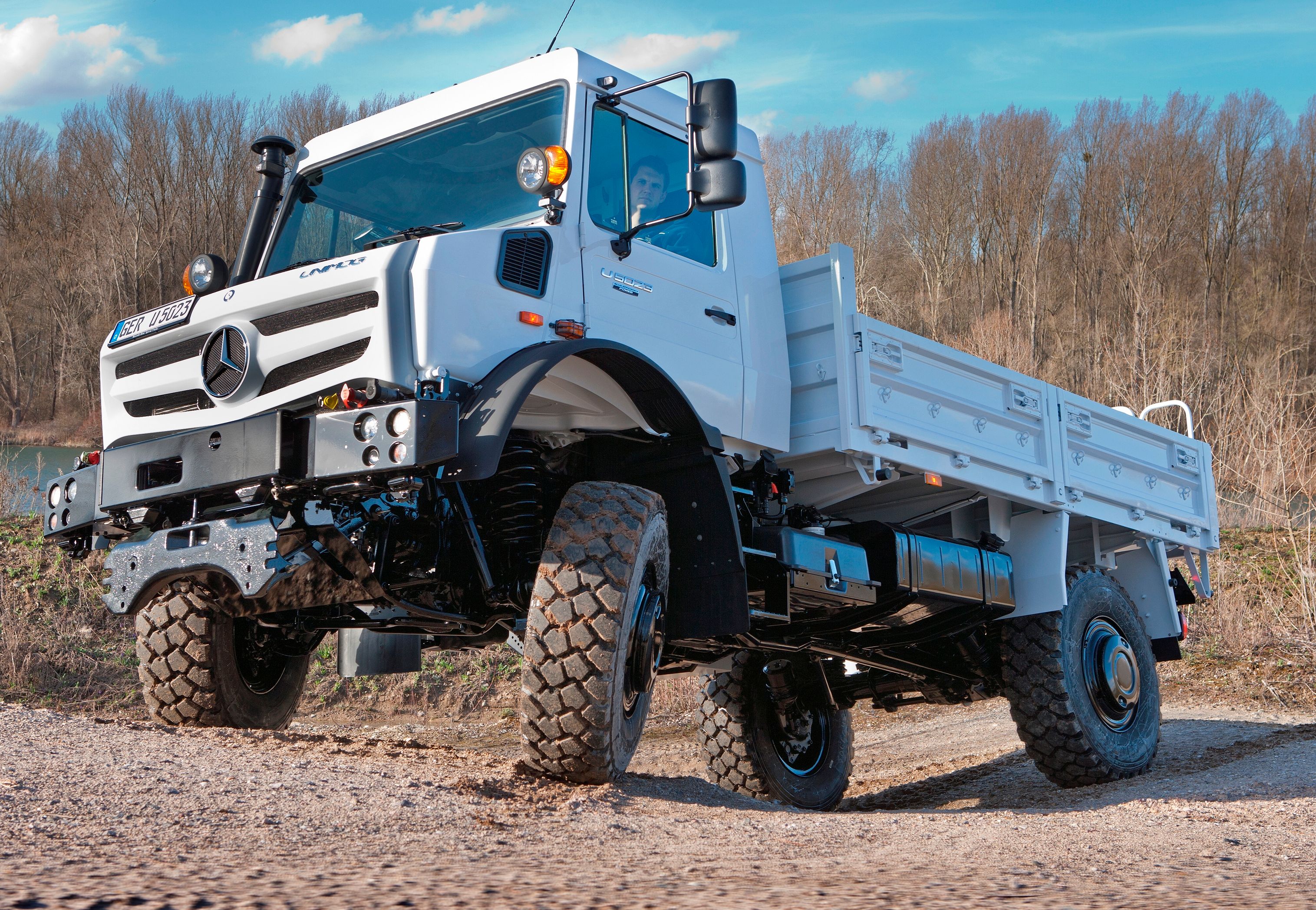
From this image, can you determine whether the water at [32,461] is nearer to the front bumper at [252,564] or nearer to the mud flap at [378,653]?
the mud flap at [378,653]

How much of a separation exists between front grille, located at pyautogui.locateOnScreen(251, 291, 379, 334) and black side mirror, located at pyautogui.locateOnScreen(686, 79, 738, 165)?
1408 millimetres

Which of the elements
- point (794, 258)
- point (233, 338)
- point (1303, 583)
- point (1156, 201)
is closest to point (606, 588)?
point (233, 338)

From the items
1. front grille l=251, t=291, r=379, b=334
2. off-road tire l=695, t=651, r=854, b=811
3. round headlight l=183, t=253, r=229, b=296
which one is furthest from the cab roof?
off-road tire l=695, t=651, r=854, b=811

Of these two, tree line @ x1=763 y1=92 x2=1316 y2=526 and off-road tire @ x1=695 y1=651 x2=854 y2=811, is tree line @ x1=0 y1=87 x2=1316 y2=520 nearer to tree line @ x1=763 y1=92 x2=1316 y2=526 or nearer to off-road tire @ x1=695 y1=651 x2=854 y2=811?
tree line @ x1=763 y1=92 x2=1316 y2=526

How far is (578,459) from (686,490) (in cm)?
51

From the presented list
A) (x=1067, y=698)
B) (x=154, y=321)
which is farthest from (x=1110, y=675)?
(x=154, y=321)

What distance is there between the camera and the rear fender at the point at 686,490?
4.77m

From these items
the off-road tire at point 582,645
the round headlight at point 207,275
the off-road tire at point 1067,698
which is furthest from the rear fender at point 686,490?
the off-road tire at point 1067,698

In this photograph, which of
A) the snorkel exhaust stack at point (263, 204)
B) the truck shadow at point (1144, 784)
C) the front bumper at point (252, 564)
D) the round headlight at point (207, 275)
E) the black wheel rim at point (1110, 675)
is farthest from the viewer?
the black wheel rim at point (1110, 675)

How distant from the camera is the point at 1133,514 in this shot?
24.9ft

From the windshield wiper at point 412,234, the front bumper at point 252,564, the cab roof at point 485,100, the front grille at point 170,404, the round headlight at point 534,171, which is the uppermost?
the cab roof at point 485,100

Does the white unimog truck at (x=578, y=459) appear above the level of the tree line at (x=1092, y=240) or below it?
below

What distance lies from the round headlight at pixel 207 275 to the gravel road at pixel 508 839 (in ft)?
6.15

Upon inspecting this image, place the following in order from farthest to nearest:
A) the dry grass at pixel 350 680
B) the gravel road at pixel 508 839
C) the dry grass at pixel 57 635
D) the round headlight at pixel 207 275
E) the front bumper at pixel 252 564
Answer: the dry grass at pixel 350 680 → the dry grass at pixel 57 635 → the round headlight at pixel 207 275 → the front bumper at pixel 252 564 → the gravel road at pixel 508 839
